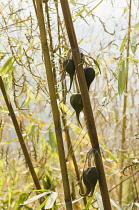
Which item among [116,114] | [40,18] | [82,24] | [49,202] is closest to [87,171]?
[49,202]

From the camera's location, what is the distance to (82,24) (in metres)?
1.50

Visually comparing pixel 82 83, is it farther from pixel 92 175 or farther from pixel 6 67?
pixel 6 67

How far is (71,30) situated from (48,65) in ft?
0.25

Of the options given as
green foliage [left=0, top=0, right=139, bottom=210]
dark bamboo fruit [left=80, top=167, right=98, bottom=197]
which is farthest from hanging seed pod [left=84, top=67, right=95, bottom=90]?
dark bamboo fruit [left=80, top=167, right=98, bottom=197]

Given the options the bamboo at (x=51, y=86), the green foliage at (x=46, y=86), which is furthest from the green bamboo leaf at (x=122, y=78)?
the bamboo at (x=51, y=86)

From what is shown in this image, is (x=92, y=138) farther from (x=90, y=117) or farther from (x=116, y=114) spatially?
(x=116, y=114)

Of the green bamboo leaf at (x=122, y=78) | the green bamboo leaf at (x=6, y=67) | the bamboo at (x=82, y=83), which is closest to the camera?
the bamboo at (x=82, y=83)

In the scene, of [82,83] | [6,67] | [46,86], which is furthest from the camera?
[46,86]

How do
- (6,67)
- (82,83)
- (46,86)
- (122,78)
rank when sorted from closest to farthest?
(82,83), (122,78), (6,67), (46,86)

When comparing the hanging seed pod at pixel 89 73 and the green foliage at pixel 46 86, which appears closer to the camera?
the hanging seed pod at pixel 89 73

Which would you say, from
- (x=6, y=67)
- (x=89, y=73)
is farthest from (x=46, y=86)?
(x=89, y=73)

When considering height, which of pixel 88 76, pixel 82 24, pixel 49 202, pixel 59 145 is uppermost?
pixel 82 24

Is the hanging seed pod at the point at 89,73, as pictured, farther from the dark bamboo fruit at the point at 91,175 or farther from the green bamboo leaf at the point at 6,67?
the green bamboo leaf at the point at 6,67

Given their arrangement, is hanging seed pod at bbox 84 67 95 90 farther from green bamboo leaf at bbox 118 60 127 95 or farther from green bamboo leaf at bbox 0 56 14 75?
green bamboo leaf at bbox 0 56 14 75
